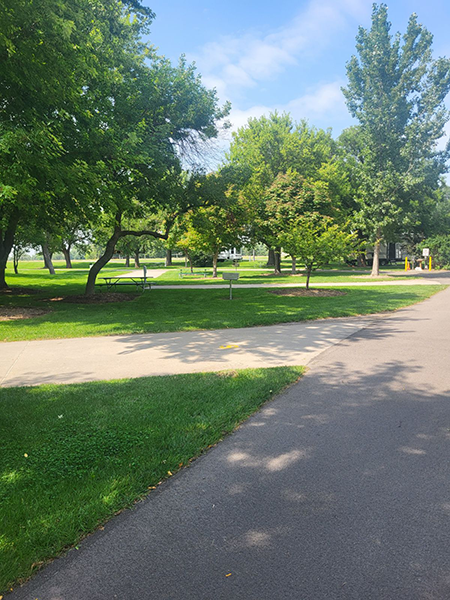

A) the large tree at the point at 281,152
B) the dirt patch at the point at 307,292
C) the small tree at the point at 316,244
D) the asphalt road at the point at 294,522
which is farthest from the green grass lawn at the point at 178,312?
the large tree at the point at 281,152

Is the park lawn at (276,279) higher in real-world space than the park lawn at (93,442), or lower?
higher

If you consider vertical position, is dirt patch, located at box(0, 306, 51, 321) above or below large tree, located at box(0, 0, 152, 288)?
below

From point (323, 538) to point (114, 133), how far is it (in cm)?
1151

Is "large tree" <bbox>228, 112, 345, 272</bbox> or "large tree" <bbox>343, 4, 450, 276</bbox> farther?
"large tree" <bbox>228, 112, 345, 272</bbox>

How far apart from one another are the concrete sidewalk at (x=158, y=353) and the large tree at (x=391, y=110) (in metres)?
20.0

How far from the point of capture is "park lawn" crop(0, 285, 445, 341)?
8.95m

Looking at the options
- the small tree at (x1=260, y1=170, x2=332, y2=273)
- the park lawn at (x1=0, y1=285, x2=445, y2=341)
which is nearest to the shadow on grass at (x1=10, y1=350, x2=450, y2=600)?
the park lawn at (x1=0, y1=285, x2=445, y2=341)

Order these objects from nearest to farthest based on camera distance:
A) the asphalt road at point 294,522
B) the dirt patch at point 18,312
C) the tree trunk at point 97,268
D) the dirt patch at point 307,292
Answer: the asphalt road at point 294,522 → the dirt patch at point 18,312 → the tree trunk at point 97,268 → the dirt patch at point 307,292

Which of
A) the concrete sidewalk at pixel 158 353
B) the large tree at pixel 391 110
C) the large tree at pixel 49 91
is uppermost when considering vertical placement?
the large tree at pixel 391 110

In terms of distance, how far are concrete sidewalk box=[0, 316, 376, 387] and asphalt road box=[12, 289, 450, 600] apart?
224cm

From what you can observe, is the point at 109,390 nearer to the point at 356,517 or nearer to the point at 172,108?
the point at 356,517

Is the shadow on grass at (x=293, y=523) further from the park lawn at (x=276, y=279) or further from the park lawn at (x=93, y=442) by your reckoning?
the park lawn at (x=276, y=279)

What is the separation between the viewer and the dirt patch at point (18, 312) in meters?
10.7

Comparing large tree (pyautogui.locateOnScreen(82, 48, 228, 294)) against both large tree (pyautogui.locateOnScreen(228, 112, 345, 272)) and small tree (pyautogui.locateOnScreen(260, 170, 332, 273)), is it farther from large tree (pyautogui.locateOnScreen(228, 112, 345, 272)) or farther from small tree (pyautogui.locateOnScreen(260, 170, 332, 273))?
large tree (pyautogui.locateOnScreen(228, 112, 345, 272))
